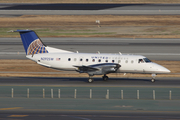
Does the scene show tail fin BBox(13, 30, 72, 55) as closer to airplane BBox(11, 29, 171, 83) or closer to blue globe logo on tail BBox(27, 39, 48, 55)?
blue globe logo on tail BBox(27, 39, 48, 55)

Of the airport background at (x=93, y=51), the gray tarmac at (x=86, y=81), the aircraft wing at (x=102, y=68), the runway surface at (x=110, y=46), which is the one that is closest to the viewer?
the airport background at (x=93, y=51)

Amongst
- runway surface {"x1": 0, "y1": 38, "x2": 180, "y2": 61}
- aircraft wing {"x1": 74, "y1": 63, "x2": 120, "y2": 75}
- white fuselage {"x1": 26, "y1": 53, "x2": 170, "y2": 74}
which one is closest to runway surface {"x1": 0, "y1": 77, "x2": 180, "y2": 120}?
aircraft wing {"x1": 74, "y1": 63, "x2": 120, "y2": 75}

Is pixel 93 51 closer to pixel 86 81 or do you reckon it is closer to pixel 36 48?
pixel 36 48

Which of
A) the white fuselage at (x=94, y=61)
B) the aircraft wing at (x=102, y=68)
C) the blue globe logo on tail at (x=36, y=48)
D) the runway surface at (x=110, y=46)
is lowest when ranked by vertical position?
the aircraft wing at (x=102, y=68)

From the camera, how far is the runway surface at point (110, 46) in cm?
5516

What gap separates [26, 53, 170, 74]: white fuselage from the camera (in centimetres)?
3778

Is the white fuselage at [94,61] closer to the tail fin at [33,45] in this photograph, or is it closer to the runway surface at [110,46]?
the tail fin at [33,45]

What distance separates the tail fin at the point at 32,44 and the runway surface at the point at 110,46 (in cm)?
1382

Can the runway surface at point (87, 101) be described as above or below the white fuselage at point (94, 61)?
below

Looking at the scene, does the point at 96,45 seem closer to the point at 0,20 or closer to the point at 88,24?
the point at 88,24

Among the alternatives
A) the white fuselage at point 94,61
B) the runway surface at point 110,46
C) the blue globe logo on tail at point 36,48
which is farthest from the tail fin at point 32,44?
the runway surface at point 110,46

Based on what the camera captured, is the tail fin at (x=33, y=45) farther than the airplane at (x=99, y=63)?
Yes

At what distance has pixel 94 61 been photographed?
125 feet

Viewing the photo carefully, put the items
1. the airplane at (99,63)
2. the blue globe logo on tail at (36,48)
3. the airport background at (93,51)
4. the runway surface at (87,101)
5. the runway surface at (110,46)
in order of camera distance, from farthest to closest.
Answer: the runway surface at (110,46) → the blue globe logo on tail at (36,48) → the airplane at (99,63) → the airport background at (93,51) → the runway surface at (87,101)
